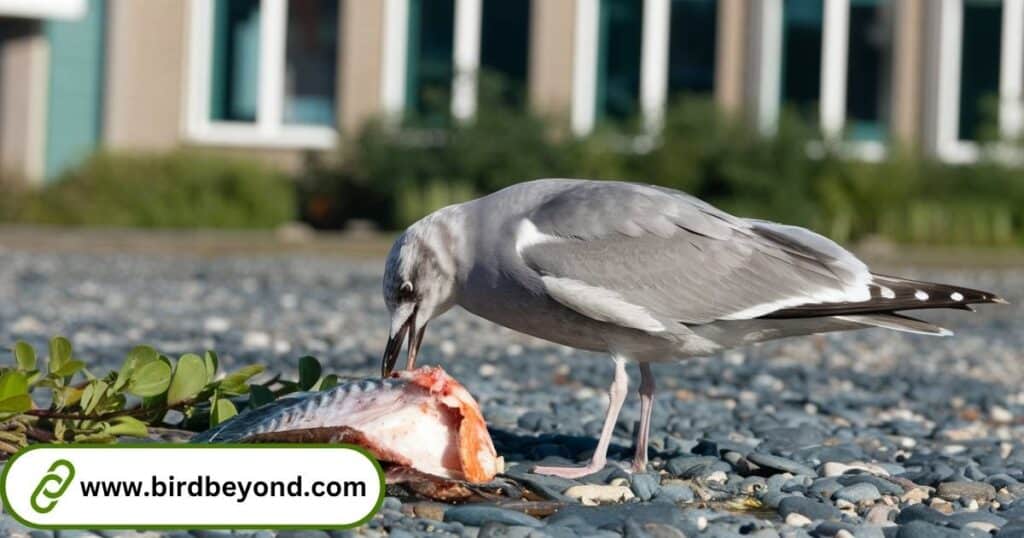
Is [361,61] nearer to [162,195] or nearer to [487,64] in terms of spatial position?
[487,64]

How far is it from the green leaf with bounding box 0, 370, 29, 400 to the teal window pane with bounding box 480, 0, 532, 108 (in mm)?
15827

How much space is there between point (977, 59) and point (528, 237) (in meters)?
17.2

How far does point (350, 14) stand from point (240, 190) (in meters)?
3.13

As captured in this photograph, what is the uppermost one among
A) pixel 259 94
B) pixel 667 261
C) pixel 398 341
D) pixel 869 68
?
pixel 869 68

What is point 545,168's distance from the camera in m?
17.5

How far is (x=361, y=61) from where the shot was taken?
1945cm

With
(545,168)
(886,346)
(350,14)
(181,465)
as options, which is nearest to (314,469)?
(181,465)

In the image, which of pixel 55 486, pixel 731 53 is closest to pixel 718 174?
pixel 731 53

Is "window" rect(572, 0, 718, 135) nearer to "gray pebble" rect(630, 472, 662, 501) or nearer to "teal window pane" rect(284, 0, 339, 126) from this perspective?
"teal window pane" rect(284, 0, 339, 126)

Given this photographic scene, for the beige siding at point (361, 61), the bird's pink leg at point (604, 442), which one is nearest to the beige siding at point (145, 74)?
the beige siding at point (361, 61)

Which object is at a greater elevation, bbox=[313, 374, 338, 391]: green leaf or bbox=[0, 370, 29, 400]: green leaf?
bbox=[0, 370, 29, 400]: green leaf

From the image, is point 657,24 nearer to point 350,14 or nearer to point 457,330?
point 350,14

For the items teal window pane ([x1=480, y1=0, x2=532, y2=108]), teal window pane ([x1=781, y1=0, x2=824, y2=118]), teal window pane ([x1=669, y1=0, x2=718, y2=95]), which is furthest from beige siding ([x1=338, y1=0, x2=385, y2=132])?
teal window pane ([x1=781, y1=0, x2=824, y2=118])

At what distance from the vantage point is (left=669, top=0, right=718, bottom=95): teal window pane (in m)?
20.1
